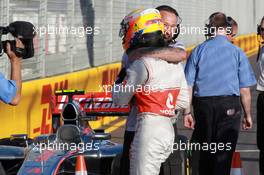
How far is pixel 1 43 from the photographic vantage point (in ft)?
15.5

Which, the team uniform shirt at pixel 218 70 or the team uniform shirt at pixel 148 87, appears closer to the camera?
the team uniform shirt at pixel 148 87

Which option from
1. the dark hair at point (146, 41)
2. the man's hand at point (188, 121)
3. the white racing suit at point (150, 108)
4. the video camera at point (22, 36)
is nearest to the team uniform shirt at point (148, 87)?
the white racing suit at point (150, 108)

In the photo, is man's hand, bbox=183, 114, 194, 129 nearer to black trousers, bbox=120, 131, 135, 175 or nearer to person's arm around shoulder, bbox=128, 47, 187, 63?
black trousers, bbox=120, 131, 135, 175

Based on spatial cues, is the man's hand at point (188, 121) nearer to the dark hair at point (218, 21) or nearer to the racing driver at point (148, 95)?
the dark hair at point (218, 21)

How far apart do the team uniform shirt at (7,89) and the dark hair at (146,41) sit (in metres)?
0.87

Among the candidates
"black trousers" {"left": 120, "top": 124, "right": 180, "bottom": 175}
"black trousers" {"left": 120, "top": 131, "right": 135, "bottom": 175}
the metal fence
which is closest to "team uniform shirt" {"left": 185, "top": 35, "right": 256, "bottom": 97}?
"black trousers" {"left": 120, "top": 124, "right": 180, "bottom": 175}

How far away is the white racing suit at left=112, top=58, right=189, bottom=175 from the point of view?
517cm

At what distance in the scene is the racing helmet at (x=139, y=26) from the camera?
17.3ft

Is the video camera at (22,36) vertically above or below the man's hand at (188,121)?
above

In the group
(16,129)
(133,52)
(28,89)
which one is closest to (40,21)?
(28,89)

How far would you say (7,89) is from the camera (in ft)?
15.5

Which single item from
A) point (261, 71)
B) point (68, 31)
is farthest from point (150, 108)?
point (68, 31)

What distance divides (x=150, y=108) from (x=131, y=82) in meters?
0.20

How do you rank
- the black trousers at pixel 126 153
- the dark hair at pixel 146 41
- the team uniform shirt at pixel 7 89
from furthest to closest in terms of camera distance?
the black trousers at pixel 126 153
the dark hair at pixel 146 41
the team uniform shirt at pixel 7 89
